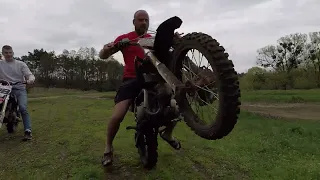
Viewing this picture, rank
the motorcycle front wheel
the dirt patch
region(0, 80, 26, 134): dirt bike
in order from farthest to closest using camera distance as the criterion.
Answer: the dirt patch → region(0, 80, 26, 134): dirt bike → the motorcycle front wheel

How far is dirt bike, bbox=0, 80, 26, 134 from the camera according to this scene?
6.72m

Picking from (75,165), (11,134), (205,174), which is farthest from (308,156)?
(11,134)

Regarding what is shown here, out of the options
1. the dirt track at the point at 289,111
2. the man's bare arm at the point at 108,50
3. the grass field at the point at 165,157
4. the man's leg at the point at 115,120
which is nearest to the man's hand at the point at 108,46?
the man's bare arm at the point at 108,50

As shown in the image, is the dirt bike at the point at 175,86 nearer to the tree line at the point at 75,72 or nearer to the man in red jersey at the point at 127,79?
the man in red jersey at the point at 127,79

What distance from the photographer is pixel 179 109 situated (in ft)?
12.5

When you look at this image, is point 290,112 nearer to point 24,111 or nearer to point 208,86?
point 24,111

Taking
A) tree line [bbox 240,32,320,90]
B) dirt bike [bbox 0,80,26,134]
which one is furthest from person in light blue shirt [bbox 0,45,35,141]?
tree line [bbox 240,32,320,90]

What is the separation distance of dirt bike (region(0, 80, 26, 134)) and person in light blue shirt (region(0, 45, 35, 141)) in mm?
156

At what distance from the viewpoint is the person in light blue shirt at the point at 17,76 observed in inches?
276

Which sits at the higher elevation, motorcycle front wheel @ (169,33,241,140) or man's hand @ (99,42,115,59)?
man's hand @ (99,42,115,59)

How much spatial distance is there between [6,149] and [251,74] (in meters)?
48.0

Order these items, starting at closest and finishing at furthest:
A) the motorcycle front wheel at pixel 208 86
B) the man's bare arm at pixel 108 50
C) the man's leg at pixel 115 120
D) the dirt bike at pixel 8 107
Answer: the motorcycle front wheel at pixel 208 86
the man's bare arm at pixel 108 50
the man's leg at pixel 115 120
the dirt bike at pixel 8 107

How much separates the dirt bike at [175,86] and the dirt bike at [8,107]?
130 inches

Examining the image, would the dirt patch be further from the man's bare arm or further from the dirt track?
the man's bare arm
